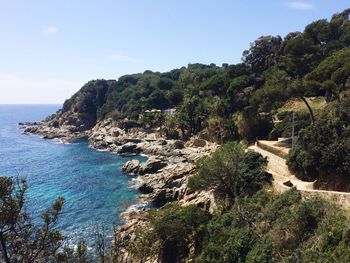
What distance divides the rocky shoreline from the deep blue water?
2.33 m

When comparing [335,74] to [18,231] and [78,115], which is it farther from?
[78,115]

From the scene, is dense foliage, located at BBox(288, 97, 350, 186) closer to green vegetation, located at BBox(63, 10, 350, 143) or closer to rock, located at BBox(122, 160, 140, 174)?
green vegetation, located at BBox(63, 10, 350, 143)

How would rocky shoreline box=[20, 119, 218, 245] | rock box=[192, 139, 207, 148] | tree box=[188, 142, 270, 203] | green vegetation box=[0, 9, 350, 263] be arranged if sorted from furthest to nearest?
rock box=[192, 139, 207, 148] < rocky shoreline box=[20, 119, 218, 245] < tree box=[188, 142, 270, 203] < green vegetation box=[0, 9, 350, 263]

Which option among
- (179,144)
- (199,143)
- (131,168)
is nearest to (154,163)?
(131,168)

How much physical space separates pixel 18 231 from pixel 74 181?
48772 millimetres

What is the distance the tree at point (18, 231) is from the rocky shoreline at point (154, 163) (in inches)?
795

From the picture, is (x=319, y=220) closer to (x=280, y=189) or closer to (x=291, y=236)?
(x=291, y=236)

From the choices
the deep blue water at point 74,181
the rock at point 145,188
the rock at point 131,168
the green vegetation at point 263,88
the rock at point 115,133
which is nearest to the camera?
the deep blue water at point 74,181

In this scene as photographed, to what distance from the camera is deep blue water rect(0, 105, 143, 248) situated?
145ft

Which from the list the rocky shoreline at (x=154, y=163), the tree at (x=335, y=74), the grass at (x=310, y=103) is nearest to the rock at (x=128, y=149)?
the rocky shoreline at (x=154, y=163)

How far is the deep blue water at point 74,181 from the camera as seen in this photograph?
145 ft

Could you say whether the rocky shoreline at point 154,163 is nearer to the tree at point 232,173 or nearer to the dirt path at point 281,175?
the tree at point 232,173

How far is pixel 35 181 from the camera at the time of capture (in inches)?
2470

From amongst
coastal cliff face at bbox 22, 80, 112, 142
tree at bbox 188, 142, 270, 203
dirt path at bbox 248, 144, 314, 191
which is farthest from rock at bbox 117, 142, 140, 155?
tree at bbox 188, 142, 270, 203
